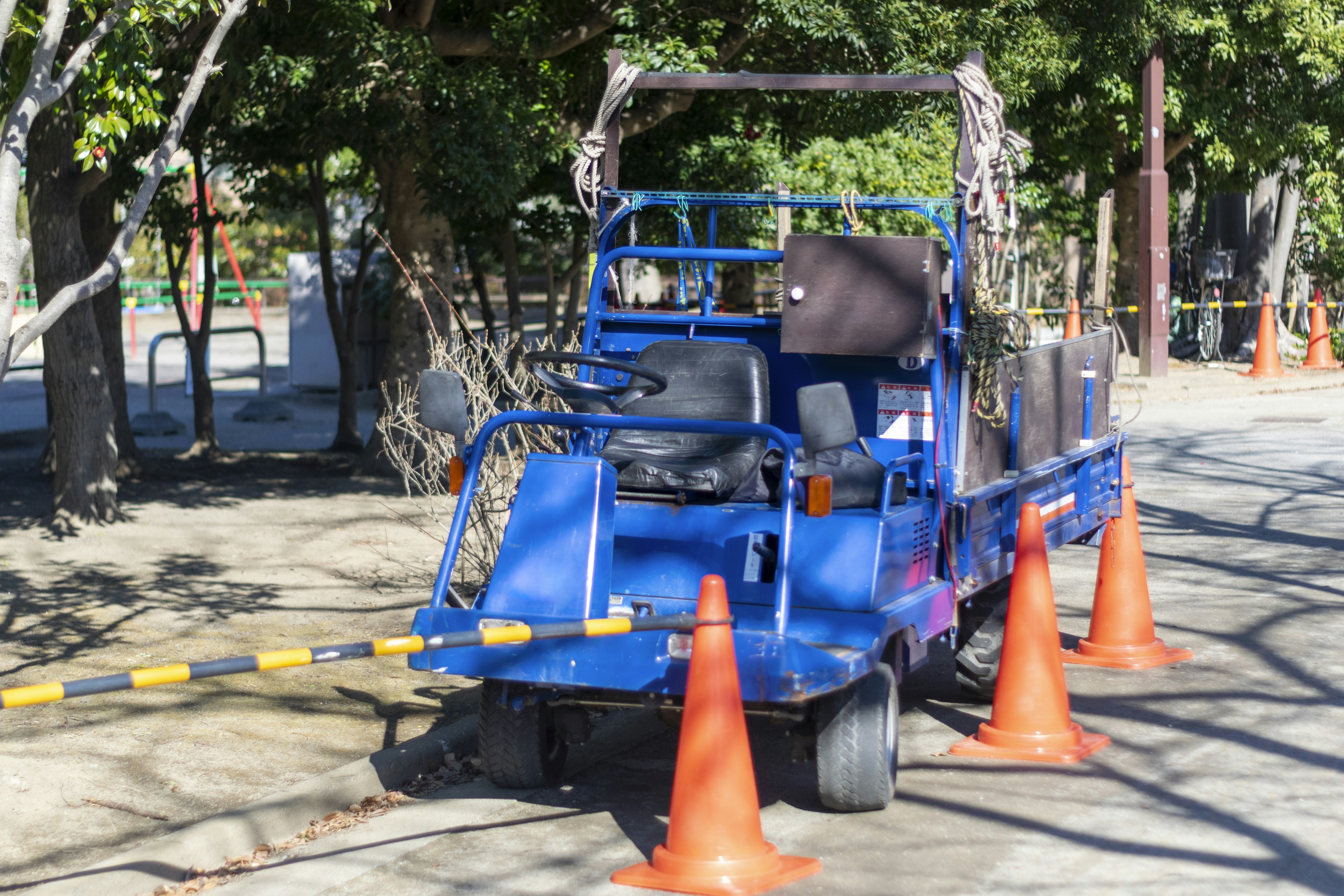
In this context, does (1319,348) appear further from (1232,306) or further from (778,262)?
(778,262)

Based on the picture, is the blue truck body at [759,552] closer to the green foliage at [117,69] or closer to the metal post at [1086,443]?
the metal post at [1086,443]

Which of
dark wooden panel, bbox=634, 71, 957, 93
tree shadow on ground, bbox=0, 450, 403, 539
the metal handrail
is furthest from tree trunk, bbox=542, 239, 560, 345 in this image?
dark wooden panel, bbox=634, 71, 957, 93

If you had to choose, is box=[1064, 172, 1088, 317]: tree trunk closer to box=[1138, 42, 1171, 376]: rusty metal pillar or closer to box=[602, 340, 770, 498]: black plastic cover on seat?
box=[1138, 42, 1171, 376]: rusty metal pillar

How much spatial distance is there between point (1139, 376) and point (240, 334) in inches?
913

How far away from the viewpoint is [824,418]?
462 centimetres

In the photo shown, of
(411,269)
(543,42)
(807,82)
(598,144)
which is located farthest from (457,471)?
(411,269)

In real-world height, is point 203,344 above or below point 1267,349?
above

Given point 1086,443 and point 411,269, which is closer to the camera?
point 1086,443

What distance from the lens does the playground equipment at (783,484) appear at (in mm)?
4848

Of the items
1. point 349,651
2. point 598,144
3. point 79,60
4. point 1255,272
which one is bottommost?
point 349,651

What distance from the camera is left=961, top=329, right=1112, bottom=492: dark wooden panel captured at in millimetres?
6137

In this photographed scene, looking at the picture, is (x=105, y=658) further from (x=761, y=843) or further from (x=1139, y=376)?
(x=1139, y=376)

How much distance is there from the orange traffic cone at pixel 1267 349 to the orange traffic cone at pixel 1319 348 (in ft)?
4.15

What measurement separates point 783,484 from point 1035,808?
1.53 meters
